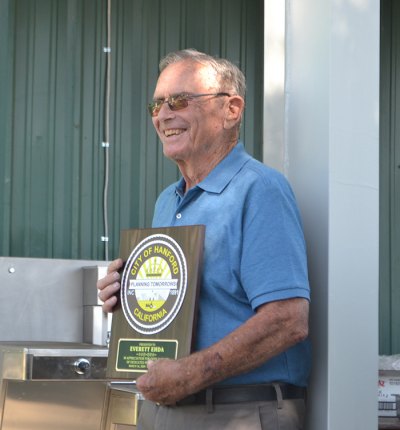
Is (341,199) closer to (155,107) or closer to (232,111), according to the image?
(232,111)

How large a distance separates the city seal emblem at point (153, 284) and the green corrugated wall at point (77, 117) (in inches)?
85.5

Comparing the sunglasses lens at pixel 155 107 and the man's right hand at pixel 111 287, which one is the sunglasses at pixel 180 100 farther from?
the man's right hand at pixel 111 287

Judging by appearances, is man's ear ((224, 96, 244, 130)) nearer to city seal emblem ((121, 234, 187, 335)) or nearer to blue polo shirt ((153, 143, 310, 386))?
blue polo shirt ((153, 143, 310, 386))

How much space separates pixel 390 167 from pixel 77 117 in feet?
5.93

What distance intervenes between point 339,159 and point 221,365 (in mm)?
692

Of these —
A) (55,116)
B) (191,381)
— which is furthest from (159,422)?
(55,116)

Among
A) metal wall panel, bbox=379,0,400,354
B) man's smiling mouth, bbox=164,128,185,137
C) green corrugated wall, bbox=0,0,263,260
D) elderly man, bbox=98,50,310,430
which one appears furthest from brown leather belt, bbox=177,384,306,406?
metal wall panel, bbox=379,0,400,354

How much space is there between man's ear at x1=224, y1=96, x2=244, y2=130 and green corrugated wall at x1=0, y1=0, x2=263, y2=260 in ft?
7.47

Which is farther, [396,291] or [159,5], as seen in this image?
[396,291]

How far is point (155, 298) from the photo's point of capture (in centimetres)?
267

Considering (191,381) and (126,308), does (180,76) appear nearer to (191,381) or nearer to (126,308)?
(126,308)

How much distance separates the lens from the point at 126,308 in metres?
2.74

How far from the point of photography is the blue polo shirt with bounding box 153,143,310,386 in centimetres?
246

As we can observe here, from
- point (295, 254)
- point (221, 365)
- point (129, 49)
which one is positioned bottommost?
point (221, 365)
